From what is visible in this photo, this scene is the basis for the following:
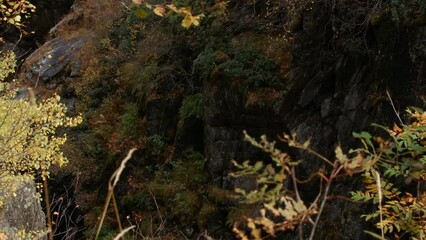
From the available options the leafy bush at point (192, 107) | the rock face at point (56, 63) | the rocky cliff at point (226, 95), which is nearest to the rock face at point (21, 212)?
the rocky cliff at point (226, 95)

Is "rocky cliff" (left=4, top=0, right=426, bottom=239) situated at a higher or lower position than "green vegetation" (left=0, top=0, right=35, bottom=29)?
lower

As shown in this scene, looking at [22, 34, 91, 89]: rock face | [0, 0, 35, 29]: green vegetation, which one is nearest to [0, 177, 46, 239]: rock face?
[0, 0, 35, 29]: green vegetation

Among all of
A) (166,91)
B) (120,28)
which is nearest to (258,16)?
(166,91)

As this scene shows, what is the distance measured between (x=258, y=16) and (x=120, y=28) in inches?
305

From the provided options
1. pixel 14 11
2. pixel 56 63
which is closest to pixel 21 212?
pixel 14 11

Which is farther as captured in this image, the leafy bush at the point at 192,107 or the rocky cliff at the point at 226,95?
→ the leafy bush at the point at 192,107

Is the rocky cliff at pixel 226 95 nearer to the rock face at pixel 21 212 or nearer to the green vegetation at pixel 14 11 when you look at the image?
the green vegetation at pixel 14 11

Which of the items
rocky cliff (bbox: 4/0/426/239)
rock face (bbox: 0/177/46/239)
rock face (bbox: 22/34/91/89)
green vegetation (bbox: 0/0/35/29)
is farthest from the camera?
rock face (bbox: 22/34/91/89)

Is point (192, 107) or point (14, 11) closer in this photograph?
point (14, 11)

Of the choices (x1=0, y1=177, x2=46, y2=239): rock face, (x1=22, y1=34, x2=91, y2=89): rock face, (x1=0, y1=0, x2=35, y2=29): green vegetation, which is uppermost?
(x1=0, y1=0, x2=35, y2=29): green vegetation

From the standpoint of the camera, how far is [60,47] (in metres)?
18.3

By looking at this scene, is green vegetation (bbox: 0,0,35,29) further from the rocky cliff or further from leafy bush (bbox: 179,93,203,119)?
leafy bush (bbox: 179,93,203,119)

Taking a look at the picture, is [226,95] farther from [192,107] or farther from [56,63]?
[56,63]

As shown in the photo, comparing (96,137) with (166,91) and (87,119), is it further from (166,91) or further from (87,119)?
(166,91)
